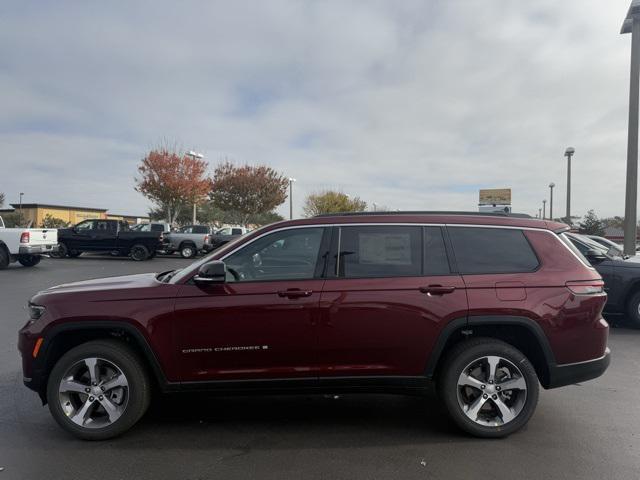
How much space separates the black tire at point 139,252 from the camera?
73.8 ft

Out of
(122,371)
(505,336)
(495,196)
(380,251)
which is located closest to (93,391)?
(122,371)

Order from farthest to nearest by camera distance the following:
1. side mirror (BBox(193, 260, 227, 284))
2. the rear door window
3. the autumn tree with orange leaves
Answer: the autumn tree with orange leaves → the rear door window → side mirror (BBox(193, 260, 227, 284))

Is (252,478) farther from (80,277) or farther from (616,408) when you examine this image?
(80,277)

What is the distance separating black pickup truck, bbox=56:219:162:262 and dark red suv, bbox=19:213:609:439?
1933 cm

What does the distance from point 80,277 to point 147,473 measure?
1306cm

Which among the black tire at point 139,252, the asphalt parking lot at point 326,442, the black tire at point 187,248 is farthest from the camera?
the black tire at point 187,248

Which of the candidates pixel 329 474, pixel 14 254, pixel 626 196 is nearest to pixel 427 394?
pixel 329 474

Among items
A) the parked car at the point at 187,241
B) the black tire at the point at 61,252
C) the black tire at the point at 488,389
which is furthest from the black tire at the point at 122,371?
the parked car at the point at 187,241

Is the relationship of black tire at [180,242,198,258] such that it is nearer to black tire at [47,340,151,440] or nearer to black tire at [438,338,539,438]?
black tire at [47,340,151,440]

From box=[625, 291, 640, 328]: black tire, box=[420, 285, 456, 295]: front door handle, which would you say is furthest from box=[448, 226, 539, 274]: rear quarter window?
box=[625, 291, 640, 328]: black tire

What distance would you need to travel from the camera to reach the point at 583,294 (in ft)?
13.0

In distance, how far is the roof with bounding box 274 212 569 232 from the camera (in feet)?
13.7

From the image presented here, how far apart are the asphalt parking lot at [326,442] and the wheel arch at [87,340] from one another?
51cm

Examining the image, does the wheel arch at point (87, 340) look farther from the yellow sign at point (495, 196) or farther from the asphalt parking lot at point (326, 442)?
the yellow sign at point (495, 196)
